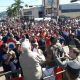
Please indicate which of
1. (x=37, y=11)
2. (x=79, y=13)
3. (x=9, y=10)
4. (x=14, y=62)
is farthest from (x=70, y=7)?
(x=14, y=62)

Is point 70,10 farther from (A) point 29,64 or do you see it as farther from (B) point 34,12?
(A) point 29,64

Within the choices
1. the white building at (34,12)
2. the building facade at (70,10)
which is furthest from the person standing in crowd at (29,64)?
the white building at (34,12)

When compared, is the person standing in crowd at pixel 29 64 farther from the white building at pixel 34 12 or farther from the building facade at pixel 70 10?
the white building at pixel 34 12

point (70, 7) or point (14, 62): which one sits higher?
point (14, 62)

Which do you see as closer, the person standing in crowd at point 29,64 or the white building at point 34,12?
the person standing in crowd at point 29,64

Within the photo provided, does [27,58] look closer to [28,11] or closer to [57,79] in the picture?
[57,79]

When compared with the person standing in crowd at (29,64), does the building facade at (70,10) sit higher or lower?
lower

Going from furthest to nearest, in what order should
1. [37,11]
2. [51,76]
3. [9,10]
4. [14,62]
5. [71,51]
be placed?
[9,10] → [37,11] → [14,62] → [51,76] → [71,51]

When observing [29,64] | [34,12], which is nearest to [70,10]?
[34,12]

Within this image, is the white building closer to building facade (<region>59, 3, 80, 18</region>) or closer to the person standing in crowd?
building facade (<region>59, 3, 80, 18</region>)

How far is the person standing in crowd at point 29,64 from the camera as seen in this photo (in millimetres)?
7484

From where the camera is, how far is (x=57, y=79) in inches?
330

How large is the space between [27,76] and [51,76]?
0.60 metres

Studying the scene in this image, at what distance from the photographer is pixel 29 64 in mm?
7523
